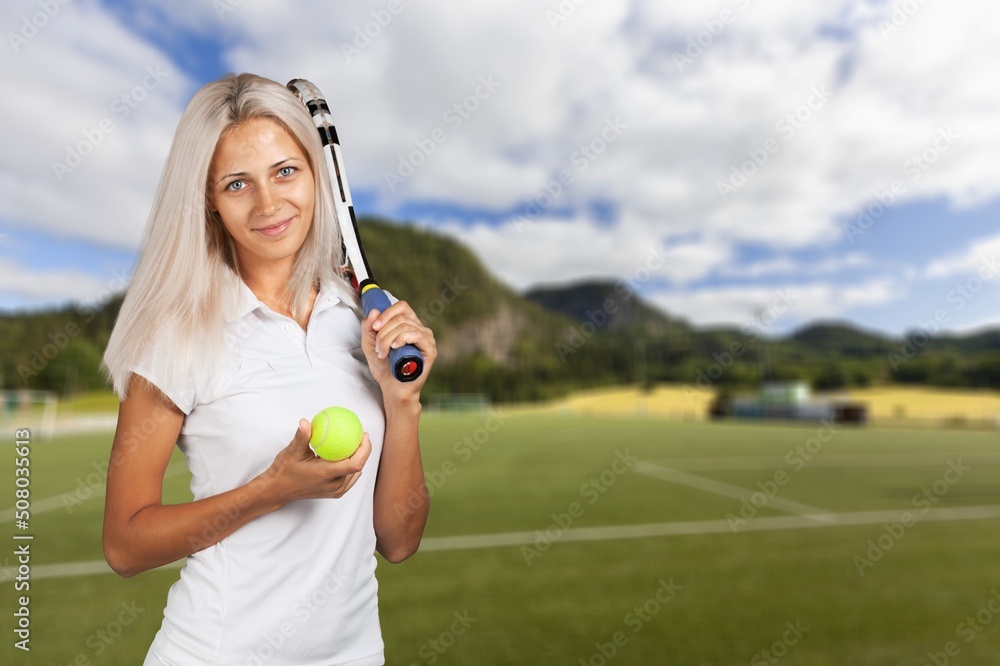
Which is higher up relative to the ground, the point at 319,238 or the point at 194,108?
the point at 194,108

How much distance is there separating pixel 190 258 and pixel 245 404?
12.9 inches

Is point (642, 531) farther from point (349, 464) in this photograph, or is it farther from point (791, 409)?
point (791, 409)

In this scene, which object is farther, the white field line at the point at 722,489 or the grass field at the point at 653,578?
the white field line at the point at 722,489

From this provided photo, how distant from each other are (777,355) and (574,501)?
433 feet

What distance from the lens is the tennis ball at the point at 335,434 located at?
4.70 ft

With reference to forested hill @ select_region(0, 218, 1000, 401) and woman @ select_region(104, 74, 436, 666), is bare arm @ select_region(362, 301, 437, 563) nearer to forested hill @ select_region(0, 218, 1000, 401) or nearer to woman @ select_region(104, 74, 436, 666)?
woman @ select_region(104, 74, 436, 666)

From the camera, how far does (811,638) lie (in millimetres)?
5766

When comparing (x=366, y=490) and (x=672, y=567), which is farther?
(x=672, y=567)

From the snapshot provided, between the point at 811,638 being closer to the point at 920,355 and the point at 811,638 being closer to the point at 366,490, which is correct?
the point at 366,490

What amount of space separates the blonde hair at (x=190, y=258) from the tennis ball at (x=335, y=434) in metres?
0.26

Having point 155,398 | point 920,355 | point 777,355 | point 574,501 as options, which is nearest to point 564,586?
point 574,501
